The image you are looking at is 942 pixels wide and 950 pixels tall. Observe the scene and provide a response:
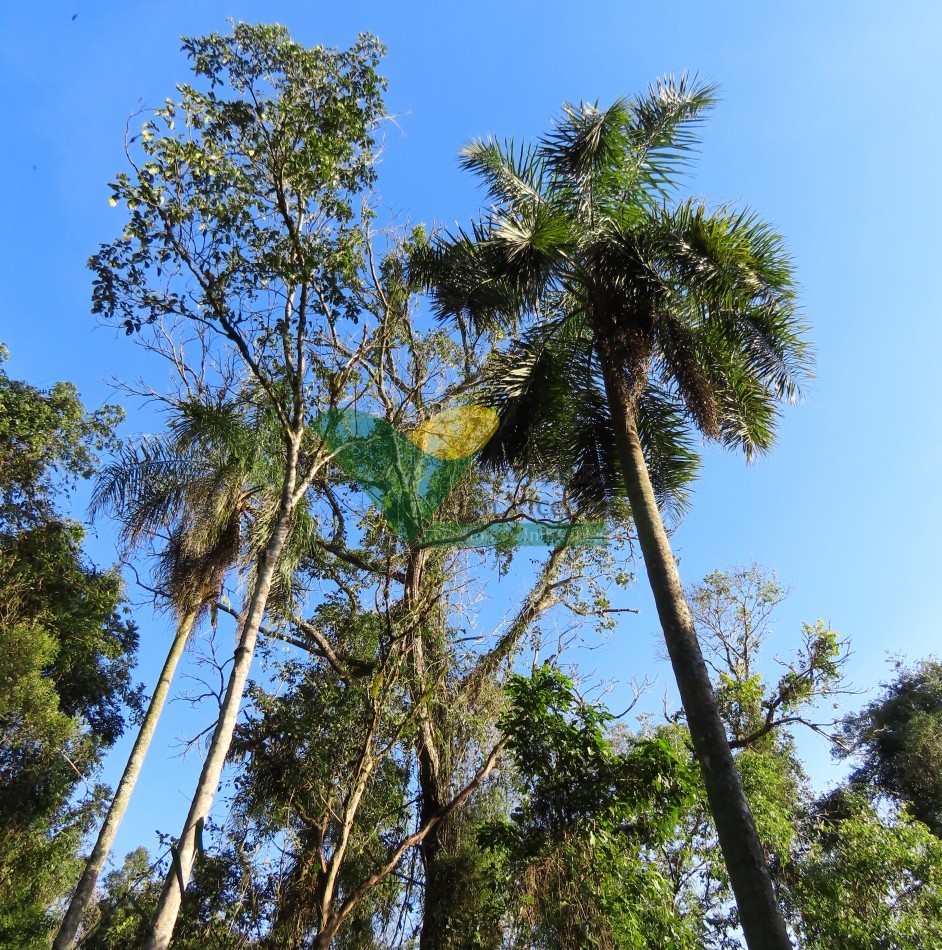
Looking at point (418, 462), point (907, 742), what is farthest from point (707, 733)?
point (907, 742)

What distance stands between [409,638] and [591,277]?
4.69 meters

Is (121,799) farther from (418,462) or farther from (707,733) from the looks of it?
(707,733)

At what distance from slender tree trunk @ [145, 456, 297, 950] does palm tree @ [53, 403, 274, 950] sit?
49.5 inches

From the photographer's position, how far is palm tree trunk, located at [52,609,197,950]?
7427mm

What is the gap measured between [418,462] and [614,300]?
316cm

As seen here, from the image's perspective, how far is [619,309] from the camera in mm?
6637

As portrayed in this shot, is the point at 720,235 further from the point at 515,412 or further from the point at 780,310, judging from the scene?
the point at 515,412

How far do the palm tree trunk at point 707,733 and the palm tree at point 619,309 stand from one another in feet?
0.10

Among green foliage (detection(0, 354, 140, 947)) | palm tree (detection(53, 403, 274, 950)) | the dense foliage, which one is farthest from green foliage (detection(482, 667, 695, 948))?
green foliage (detection(0, 354, 140, 947))

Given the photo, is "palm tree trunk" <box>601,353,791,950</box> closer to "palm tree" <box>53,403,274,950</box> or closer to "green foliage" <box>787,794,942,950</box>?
"palm tree" <box>53,403,274,950</box>

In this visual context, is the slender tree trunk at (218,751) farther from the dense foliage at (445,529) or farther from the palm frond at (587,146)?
the palm frond at (587,146)

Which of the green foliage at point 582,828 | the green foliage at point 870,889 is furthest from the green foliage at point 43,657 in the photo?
the green foliage at point 870,889

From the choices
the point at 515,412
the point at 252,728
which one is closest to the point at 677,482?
the point at 515,412

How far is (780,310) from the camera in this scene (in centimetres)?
636
